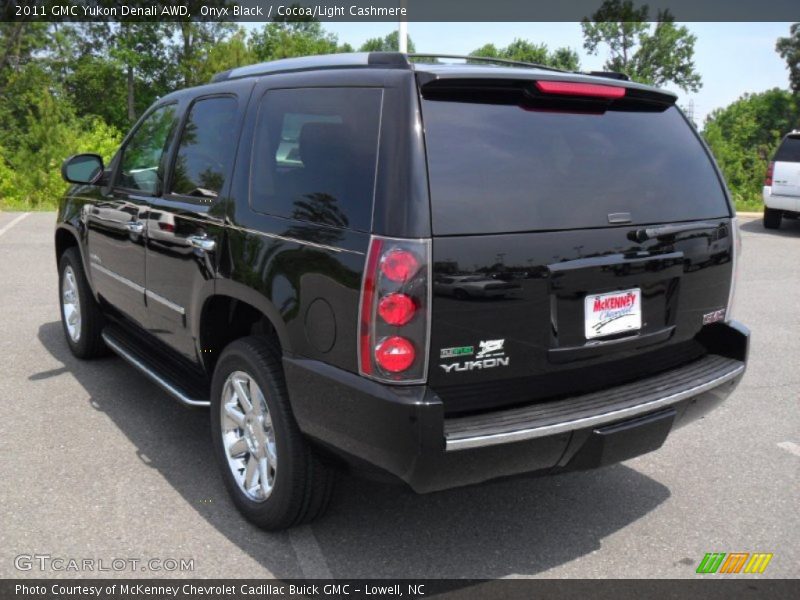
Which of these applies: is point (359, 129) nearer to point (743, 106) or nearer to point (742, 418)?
point (742, 418)

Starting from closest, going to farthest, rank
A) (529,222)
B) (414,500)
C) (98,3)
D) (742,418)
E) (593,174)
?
(529,222), (593,174), (414,500), (742,418), (98,3)

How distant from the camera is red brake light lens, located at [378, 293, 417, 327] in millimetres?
2627

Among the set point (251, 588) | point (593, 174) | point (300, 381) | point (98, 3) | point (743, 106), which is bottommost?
point (251, 588)

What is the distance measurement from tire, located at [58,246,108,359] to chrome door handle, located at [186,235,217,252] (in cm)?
208

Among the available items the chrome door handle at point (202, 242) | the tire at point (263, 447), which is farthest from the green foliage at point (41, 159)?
the tire at point (263, 447)

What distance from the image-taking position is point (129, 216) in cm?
449

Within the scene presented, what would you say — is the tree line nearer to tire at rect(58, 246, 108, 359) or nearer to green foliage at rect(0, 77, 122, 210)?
green foliage at rect(0, 77, 122, 210)

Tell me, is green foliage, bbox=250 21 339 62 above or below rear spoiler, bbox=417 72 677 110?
above

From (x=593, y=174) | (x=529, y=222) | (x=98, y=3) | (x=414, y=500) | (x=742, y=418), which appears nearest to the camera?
(x=529, y=222)

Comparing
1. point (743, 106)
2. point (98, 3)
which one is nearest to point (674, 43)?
point (743, 106)

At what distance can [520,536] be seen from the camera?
337 centimetres

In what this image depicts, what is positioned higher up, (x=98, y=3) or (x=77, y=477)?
(x=98, y=3)

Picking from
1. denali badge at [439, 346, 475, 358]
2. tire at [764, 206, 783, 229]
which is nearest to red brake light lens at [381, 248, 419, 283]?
denali badge at [439, 346, 475, 358]

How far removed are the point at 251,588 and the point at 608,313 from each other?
1.69 meters
